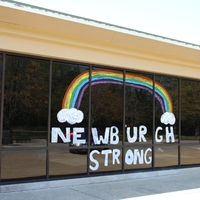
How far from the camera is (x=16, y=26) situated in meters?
7.34

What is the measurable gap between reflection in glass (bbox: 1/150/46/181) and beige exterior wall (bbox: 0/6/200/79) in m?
2.43

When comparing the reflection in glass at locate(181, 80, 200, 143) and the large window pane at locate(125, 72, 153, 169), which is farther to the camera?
the reflection in glass at locate(181, 80, 200, 143)

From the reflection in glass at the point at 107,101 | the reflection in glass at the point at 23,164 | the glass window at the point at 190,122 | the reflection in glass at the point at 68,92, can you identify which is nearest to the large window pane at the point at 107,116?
the reflection in glass at the point at 107,101

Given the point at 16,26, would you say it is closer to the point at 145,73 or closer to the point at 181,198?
the point at 145,73

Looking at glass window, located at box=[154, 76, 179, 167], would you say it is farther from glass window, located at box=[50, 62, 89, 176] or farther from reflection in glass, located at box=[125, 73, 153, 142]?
glass window, located at box=[50, 62, 89, 176]

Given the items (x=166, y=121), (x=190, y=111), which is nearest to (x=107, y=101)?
(x=166, y=121)

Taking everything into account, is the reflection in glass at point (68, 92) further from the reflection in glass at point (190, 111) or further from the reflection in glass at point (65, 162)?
the reflection in glass at point (190, 111)

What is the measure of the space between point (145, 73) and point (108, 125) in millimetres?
2098

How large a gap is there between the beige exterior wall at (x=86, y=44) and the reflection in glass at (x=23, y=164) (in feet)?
7.96

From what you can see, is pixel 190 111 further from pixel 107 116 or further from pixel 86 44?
pixel 86 44

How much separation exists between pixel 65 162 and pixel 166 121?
396cm

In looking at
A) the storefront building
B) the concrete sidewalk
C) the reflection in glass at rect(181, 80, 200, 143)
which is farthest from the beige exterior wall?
the concrete sidewalk

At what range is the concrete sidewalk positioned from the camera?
7086 mm

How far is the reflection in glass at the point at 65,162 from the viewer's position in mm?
8188
